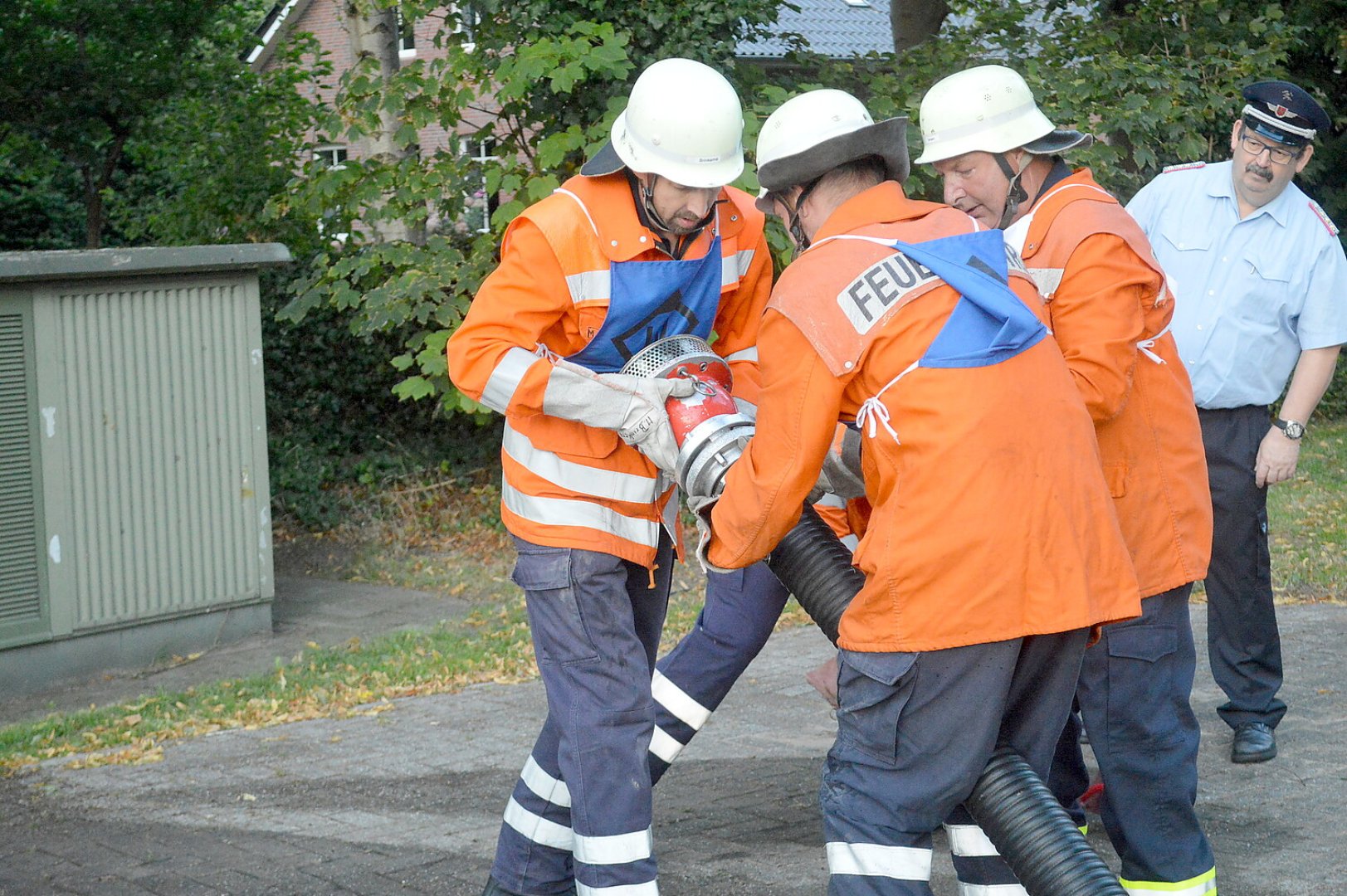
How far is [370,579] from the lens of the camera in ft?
29.2

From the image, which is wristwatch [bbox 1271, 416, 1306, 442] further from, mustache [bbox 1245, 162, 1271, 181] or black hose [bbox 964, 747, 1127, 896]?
black hose [bbox 964, 747, 1127, 896]

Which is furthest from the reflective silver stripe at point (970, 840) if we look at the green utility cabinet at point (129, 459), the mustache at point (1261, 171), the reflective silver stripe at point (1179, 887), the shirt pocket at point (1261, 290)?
the green utility cabinet at point (129, 459)

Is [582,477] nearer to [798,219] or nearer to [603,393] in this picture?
[603,393]

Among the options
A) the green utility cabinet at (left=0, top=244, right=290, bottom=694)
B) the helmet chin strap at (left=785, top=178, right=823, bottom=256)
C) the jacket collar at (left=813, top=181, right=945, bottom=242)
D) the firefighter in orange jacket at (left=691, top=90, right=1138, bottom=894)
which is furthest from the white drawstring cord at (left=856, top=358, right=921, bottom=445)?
the green utility cabinet at (left=0, top=244, right=290, bottom=694)

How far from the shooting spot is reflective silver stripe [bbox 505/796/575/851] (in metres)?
3.69

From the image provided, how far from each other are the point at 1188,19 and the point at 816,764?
8963 millimetres

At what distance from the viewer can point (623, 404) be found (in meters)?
3.34

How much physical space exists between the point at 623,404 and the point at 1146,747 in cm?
150

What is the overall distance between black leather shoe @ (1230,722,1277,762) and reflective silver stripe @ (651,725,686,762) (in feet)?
6.88

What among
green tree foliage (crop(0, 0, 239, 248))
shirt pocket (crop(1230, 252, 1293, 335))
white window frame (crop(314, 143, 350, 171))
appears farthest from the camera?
green tree foliage (crop(0, 0, 239, 248))

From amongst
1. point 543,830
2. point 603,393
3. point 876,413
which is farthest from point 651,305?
point 543,830

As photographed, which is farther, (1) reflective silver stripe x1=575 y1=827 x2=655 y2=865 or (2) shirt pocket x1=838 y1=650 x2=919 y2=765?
(1) reflective silver stripe x1=575 y1=827 x2=655 y2=865

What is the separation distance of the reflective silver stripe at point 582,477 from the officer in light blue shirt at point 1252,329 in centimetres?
230

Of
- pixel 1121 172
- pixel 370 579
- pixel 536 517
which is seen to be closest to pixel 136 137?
pixel 370 579
